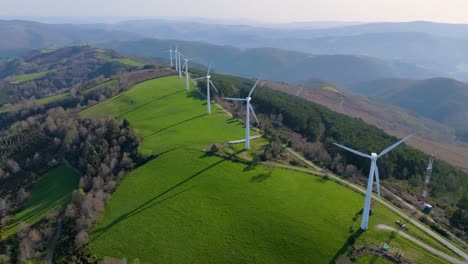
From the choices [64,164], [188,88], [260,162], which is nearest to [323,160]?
[260,162]

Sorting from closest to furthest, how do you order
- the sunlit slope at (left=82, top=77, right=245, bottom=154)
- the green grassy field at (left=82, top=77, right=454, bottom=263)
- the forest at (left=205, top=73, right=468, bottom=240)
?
the green grassy field at (left=82, top=77, right=454, bottom=263), the forest at (left=205, top=73, right=468, bottom=240), the sunlit slope at (left=82, top=77, right=245, bottom=154)

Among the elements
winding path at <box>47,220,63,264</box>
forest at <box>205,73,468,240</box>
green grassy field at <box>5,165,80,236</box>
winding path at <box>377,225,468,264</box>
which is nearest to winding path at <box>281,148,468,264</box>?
winding path at <box>377,225,468,264</box>

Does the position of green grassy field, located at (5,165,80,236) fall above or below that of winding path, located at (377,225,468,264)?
below

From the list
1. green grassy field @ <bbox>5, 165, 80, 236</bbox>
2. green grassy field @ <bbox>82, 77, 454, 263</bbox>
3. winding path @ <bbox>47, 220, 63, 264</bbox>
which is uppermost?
green grassy field @ <bbox>82, 77, 454, 263</bbox>

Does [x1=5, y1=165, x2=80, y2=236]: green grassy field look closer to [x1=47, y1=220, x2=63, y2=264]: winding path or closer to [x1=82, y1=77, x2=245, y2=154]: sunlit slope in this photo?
[x1=47, y1=220, x2=63, y2=264]: winding path

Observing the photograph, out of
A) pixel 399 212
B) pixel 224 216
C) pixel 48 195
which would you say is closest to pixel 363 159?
pixel 399 212

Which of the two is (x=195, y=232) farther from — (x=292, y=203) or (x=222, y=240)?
(x=292, y=203)

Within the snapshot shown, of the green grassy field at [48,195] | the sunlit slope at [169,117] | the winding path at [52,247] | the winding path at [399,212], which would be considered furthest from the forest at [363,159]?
the winding path at [52,247]
